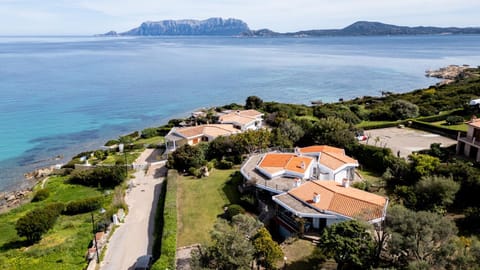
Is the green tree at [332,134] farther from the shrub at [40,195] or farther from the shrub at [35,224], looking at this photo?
the shrub at [40,195]

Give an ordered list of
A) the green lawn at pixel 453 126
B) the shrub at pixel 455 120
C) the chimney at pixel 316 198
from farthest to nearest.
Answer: the shrub at pixel 455 120 → the green lawn at pixel 453 126 → the chimney at pixel 316 198

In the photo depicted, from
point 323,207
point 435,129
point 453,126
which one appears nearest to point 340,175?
point 323,207

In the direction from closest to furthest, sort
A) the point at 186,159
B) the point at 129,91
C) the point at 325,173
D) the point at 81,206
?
the point at 325,173, the point at 81,206, the point at 186,159, the point at 129,91

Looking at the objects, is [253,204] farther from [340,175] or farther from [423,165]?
[423,165]

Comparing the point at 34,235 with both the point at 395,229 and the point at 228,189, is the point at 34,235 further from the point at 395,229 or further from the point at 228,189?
the point at 395,229

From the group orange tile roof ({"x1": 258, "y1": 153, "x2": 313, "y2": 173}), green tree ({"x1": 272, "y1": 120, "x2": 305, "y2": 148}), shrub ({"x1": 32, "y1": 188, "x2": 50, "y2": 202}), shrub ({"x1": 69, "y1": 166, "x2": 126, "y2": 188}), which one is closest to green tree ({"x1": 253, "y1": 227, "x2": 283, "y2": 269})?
orange tile roof ({"x1": 258, "y1": 153, "x2": 313, "y2": 173})

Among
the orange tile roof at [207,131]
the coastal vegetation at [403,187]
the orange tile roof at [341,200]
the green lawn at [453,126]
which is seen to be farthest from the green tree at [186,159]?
the green lawn at [453,126]

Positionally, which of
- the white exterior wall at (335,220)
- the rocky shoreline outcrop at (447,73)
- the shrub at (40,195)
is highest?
the rocky shoreline outcrop at (447,73)
